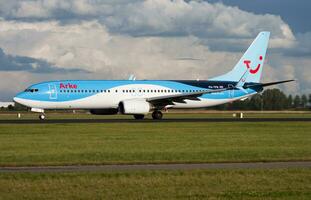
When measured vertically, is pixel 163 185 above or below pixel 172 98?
below

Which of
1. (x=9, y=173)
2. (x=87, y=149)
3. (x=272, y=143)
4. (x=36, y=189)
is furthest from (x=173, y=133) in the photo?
(x=36, y=189)

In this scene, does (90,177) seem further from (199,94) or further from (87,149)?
(199,94)

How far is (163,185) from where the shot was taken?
15094mm

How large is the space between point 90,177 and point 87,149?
920 cm

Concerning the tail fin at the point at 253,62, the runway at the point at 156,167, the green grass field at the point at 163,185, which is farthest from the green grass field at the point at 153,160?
the tail fin at the point at 253,62

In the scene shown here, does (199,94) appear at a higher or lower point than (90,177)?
higher

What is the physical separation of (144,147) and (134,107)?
29.2m

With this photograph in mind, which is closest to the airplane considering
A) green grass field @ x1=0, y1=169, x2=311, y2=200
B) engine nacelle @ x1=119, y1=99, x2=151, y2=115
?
engine nacelle @ x1=119, y1=99, x2=151, y2=115

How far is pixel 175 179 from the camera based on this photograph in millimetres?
16078

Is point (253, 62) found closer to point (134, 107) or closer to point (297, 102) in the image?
point (134, 107)

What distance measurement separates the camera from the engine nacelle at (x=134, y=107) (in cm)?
5549

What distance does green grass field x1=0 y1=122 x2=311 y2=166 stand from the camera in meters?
21.8

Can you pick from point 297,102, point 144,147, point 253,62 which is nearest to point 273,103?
point 297,102

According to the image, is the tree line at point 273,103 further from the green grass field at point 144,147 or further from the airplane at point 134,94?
the green grass field at point 144,147
